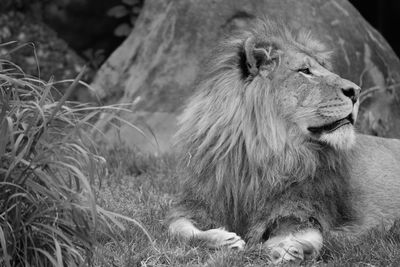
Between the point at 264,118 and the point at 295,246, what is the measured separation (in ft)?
2.54

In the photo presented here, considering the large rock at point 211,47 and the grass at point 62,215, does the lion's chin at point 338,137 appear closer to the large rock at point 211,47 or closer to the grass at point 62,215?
the grass at point 62,215

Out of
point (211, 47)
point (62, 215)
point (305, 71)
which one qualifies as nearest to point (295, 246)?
point (305, 71)

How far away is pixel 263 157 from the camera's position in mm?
4938

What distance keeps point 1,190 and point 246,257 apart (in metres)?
1.33

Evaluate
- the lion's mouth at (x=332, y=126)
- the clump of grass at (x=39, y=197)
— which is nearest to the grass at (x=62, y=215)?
the clump of grass at (x=39, y=197)

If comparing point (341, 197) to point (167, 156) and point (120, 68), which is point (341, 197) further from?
point (120, 68)

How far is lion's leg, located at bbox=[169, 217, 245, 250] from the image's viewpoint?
4719mm

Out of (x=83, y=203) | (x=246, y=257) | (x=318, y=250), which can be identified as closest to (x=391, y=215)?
(x=318, y=250)

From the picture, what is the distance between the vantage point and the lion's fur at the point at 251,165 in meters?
4.91

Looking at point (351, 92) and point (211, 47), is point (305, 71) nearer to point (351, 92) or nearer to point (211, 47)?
point (351, 92)

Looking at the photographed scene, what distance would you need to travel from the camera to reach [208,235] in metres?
4.80

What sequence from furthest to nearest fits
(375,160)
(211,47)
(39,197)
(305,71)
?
(211,47) → (375,160) → (305,71) → (39,197)

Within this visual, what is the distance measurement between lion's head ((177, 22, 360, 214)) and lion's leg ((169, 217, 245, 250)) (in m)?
0.24

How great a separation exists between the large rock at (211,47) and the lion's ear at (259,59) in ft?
8.13
